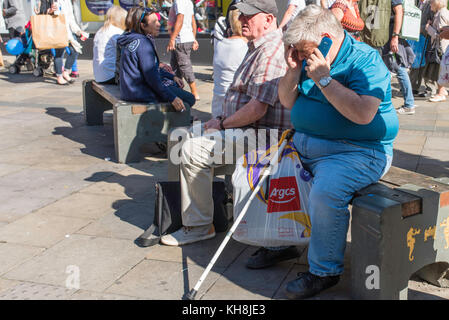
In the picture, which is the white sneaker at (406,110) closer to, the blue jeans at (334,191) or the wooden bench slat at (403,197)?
the blue jeans at (334,191)

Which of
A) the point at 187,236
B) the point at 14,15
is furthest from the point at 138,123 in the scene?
the point at 14,15

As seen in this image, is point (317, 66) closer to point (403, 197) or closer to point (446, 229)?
point (403, 197)

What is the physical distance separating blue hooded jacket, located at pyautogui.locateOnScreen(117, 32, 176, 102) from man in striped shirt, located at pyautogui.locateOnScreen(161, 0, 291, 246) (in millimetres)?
2020

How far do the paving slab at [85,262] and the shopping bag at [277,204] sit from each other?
77cm

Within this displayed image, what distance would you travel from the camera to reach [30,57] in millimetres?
12406

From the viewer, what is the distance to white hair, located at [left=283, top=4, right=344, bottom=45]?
10.6 feet

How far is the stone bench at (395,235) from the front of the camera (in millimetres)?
2959

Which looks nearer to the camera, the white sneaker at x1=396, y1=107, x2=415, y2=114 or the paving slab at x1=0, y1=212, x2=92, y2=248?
the paving slab at x1=0, y1=212, x2=92, y2=248

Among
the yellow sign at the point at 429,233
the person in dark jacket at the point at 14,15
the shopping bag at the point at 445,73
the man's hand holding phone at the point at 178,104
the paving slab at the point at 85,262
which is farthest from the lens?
the person in dark jacket at the point at 14,15

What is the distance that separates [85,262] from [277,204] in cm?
129

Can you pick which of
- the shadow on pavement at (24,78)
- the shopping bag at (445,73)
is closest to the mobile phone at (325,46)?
the shopping bag at (445,73)

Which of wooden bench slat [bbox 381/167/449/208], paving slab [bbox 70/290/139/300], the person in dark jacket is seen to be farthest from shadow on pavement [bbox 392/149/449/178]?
the person in dark jacket

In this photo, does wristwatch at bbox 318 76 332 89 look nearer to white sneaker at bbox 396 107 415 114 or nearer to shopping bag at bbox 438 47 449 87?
shopping bag at bbox 438 47 449 87
